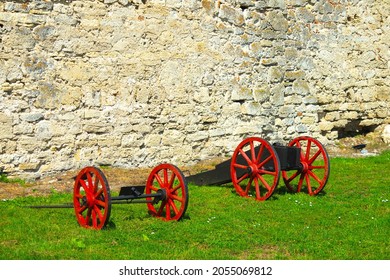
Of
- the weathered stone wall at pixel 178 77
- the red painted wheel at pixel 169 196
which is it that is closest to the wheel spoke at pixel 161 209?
the red painted wheel at pixel 169 196

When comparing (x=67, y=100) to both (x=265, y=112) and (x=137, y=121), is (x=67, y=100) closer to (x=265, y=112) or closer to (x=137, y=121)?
(x=137, y=121)

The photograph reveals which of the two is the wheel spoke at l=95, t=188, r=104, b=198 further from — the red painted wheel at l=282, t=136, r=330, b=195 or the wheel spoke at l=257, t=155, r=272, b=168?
the red painted wheel at l=282, t=136, r=330, b=195

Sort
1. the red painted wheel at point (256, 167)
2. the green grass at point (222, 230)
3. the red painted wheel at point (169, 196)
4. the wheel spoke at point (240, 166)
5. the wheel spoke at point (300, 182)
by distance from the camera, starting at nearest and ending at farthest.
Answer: the green grass at point (222, 230), the red painted wheel at point (169, 196), the red painted wheel at point (256, 167), the wheel spoke at point (240, 166), the wheel spoke at point (300, 182)

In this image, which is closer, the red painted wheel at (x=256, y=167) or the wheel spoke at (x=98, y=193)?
the wheel spoke at (x=98, y=193)

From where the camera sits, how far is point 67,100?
996 centimetres

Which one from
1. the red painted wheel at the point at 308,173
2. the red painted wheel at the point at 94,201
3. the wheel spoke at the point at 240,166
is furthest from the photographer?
the red painted wheel at the point at 308,173

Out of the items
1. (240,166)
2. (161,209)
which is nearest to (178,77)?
(240,166)

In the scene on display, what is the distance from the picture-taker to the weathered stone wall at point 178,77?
9.70 metres

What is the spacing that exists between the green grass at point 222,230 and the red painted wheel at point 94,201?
4.6 inches

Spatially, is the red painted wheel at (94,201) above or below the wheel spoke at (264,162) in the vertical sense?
below

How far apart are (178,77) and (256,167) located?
9.19ft

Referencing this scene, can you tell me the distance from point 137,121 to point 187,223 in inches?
136

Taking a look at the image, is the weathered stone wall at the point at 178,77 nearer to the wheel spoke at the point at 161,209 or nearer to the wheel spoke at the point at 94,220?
the wheel spoke at the point at 161,209

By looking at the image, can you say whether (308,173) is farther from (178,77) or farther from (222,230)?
(178,77)
